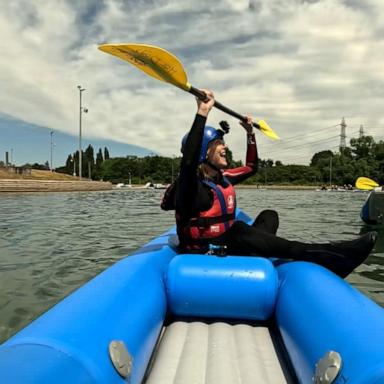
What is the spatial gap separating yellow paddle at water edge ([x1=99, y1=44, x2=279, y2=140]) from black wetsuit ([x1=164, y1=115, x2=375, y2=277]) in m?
0.51

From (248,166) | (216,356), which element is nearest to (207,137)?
(248,166)

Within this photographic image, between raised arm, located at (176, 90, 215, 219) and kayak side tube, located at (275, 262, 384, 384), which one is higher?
raised arm, located at (176, 90, 215, 219)

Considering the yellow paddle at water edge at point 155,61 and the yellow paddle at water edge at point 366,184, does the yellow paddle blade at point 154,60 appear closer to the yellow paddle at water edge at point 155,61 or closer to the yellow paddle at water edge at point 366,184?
the yellow paddle at water edge at point 155,61

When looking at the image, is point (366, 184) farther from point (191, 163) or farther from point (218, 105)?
point (191, 163)

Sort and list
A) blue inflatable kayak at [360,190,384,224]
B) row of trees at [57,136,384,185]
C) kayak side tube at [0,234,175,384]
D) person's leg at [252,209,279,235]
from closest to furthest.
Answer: kayak side tube at [0,234,175,384], person's leg at [252,209,279,235], blue inflatable kayak at [360,190,384,224], row of trees at [57,136,384,185]

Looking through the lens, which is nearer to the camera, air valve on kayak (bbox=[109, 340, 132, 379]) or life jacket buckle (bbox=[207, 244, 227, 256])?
air valve on kayak (bbox=[109, 340, 132, 379])

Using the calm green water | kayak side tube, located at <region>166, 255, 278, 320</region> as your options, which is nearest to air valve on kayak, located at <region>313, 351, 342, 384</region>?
kayak side tube, located at <region>166, 255, 278, 320</region>

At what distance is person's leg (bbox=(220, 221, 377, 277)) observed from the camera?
2.25 metres

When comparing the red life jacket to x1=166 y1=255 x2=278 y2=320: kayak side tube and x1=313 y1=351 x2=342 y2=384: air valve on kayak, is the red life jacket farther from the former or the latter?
x1=313 y1=351 x2=342 y2=384: air valve on kayak

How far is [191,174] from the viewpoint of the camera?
2289 millimetres

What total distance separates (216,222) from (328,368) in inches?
54.7

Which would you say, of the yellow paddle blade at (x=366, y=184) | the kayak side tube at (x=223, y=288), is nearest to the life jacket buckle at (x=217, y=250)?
the kayak side tube at (x=223, y=288)

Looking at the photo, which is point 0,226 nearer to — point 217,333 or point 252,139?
point 252,139

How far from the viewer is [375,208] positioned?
28.7ft
